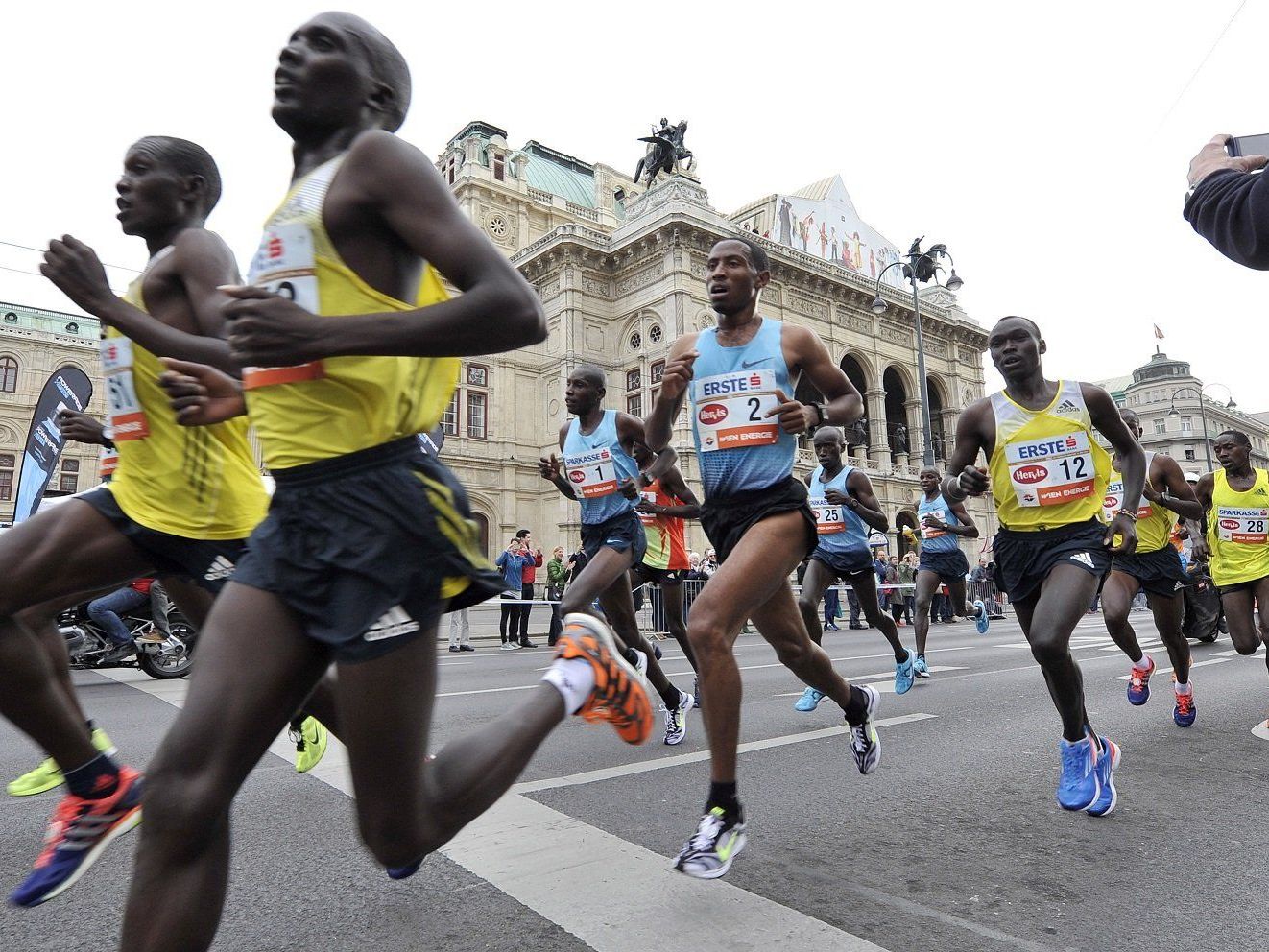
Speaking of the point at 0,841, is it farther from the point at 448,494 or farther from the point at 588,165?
the point at 588,165

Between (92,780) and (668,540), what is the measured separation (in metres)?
4.66

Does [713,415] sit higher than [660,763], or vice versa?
[713,415]

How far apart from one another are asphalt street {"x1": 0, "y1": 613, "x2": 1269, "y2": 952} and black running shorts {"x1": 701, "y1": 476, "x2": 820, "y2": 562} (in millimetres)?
1136

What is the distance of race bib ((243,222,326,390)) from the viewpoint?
1713mm

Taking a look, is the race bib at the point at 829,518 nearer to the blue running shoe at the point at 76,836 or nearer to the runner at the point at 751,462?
the runner at the point at 751,462

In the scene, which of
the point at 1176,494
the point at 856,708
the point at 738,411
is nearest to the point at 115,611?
the point at 738,411

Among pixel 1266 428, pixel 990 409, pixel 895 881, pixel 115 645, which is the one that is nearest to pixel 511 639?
pixel 115 645

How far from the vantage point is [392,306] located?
1.74 meters

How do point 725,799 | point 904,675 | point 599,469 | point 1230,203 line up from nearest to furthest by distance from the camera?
point 1230,203
point 725,799
point 599,469
point 904,675

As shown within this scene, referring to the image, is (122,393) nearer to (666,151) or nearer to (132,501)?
(132,501)

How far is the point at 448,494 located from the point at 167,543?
1.49 m

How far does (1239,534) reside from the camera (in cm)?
634

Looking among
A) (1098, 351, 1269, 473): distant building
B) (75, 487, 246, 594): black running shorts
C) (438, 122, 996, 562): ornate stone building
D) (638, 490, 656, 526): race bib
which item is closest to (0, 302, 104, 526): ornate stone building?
(438, 122, 996, 562): ornate stone building

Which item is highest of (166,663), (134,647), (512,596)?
(512,596)
